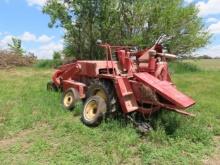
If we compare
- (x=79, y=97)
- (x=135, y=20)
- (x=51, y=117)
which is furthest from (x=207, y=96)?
(x=135, y=20)

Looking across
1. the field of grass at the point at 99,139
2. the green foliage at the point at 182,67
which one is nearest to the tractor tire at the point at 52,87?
the field of grass at the point at 99,139

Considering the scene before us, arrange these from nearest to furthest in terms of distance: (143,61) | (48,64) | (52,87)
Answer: (143,61) < (52,87) < (48,64)

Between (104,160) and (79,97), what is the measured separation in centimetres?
308

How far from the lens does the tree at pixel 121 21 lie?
885 inches

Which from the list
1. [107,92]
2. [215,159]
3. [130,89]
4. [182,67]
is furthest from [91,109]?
[182,67]

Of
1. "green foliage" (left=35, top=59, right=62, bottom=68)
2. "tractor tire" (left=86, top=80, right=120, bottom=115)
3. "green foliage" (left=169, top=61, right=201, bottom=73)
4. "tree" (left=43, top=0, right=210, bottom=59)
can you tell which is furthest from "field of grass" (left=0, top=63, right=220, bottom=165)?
"green foliage" (left=35, top=59, right=62, bottom=68)

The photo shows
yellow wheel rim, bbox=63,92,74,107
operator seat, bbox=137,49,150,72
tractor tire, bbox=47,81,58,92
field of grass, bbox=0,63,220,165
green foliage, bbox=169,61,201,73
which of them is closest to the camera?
field of grass, bbox=0,63,220,165

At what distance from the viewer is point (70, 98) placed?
851 centimetres

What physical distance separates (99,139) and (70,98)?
2.52 metres

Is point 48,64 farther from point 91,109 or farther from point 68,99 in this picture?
point 91,109

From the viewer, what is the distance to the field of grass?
17.9ft

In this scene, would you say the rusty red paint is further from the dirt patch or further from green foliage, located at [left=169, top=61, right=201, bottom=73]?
green foliage, located at [left=169, top=61, right=201, bottom=73]

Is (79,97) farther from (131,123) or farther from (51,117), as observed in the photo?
(131,123)

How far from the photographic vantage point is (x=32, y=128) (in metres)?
6.93
